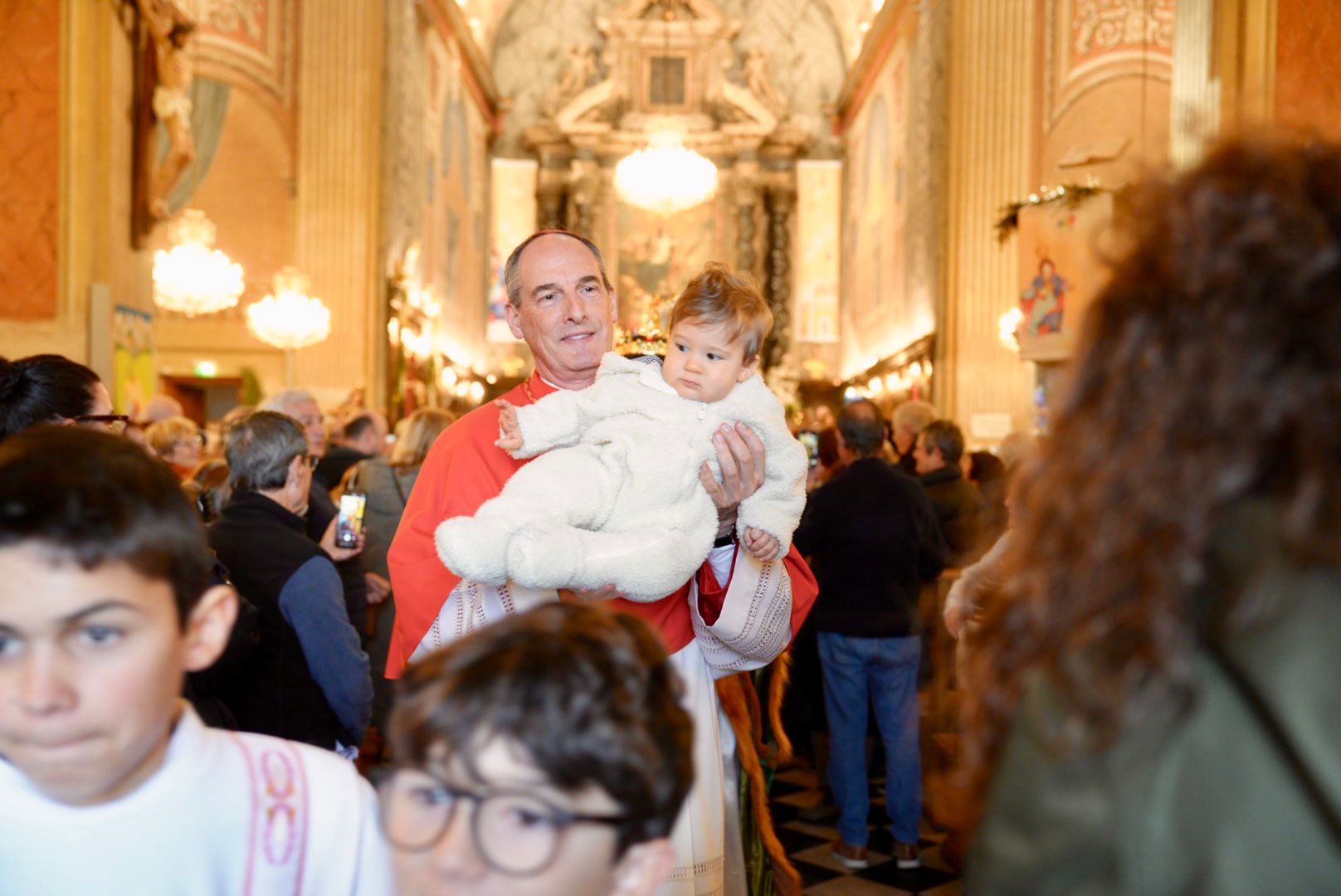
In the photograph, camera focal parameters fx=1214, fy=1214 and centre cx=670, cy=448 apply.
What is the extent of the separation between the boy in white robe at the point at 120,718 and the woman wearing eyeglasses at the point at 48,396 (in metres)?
1.80

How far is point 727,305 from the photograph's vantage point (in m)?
2.50

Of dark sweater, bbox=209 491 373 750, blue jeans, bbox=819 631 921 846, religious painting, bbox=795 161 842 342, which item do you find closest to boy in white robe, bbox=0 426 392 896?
dark sweater, bbox=209 491 373 750

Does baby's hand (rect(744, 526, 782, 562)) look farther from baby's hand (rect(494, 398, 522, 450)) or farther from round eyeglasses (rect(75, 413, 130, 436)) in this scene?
round eyeglasses (rect(75, 413, 130, 436))

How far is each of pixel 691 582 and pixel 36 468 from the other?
5.85 ft

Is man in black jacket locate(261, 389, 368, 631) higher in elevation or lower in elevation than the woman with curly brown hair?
lower

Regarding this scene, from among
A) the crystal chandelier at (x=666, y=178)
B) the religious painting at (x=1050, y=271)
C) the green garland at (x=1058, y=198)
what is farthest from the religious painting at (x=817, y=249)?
the religious painting at (x=1050, y=271)

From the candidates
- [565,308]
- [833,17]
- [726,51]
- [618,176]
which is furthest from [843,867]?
[833,17]

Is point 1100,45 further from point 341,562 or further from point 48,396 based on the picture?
point 48,396

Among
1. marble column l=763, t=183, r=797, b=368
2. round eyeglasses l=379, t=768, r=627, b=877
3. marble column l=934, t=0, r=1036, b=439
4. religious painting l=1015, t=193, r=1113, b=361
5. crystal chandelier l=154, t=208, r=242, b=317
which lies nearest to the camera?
round eyeglasses l=379, t=768, r=627, b=877

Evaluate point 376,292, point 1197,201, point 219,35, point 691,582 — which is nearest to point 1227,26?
point 691,582

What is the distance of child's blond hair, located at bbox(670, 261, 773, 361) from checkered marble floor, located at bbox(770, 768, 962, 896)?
351cm

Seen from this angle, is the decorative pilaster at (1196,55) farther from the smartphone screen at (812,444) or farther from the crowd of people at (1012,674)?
the crowd of people at (1012,674)

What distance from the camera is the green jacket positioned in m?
0.84

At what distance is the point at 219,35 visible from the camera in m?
A: 15.0
